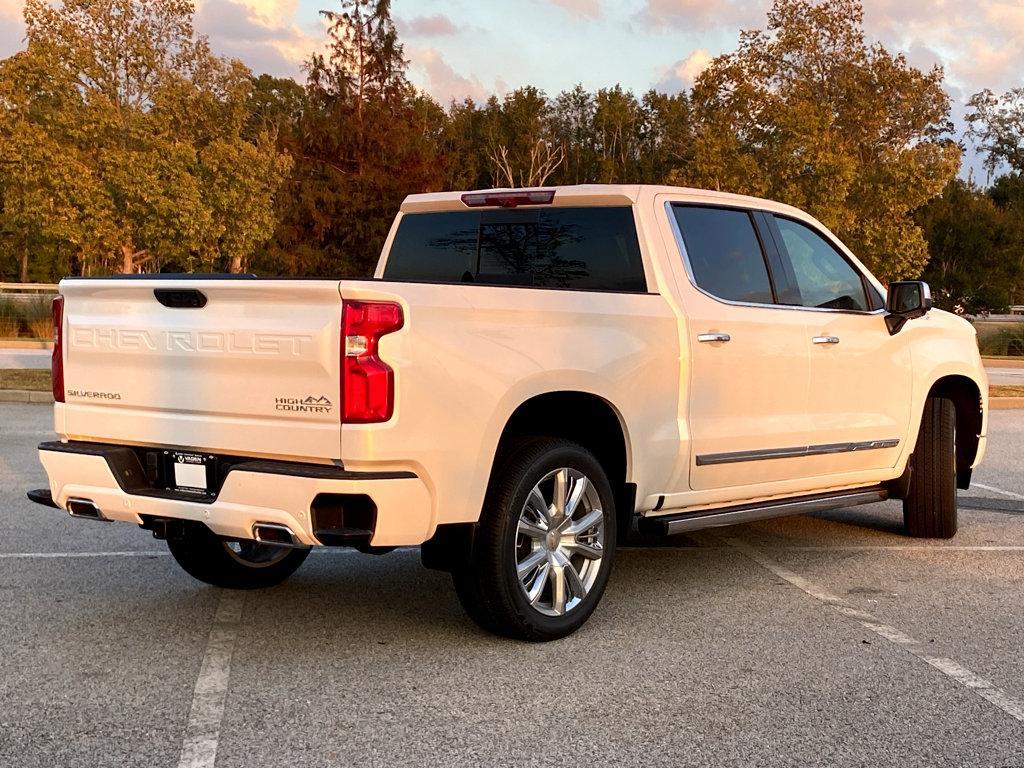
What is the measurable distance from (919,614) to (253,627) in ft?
10.3

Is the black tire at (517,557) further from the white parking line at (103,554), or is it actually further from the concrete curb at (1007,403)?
the concrete curb at (1007,403)

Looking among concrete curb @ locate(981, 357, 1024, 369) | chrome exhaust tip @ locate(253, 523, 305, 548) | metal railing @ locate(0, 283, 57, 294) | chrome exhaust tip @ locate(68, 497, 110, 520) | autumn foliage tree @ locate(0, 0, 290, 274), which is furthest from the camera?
autumn foliage tree @ locate(0, 0, 290, 274)

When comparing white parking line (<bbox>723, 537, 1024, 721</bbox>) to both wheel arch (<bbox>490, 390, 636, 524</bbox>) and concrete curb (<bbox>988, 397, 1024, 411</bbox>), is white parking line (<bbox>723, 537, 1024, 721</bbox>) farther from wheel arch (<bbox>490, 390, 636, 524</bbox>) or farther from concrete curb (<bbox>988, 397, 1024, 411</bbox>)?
concrete curb (<bbox>988, 397, 1024, 411</bbox>)

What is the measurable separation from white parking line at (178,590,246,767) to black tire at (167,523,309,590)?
0.20 metres

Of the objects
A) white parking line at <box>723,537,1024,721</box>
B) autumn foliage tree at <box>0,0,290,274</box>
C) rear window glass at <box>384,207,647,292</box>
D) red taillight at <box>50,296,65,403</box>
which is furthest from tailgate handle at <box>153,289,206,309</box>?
autumn foliage tree at <box>0,0,290,274</box>

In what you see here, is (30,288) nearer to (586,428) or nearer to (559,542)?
(586,428)

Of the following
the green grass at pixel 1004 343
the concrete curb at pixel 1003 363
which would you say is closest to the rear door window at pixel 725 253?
the concrete curb at pixel 1003 363

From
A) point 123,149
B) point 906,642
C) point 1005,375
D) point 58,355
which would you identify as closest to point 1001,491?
point 906,642

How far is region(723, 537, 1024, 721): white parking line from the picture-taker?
438 cm

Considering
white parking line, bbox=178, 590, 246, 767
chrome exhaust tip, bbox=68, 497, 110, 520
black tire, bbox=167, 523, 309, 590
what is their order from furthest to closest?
black tire, bbox=167, 523, 309, 590 < chrome exhaust tip, bbox=68, 497, 110, 520 < white parking line, bbox=178, 590, 246, 767

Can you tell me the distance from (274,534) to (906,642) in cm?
276

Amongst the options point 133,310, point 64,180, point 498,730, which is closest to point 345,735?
point 498,730

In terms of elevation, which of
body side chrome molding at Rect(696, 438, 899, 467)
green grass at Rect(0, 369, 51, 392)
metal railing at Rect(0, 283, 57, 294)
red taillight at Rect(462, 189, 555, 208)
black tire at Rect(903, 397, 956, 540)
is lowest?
green grass at Rect(0, 369, 51, 392)

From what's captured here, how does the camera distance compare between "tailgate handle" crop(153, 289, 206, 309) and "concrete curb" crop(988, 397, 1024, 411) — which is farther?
"concrete curb" crop(988, 397, 1024, 411)
